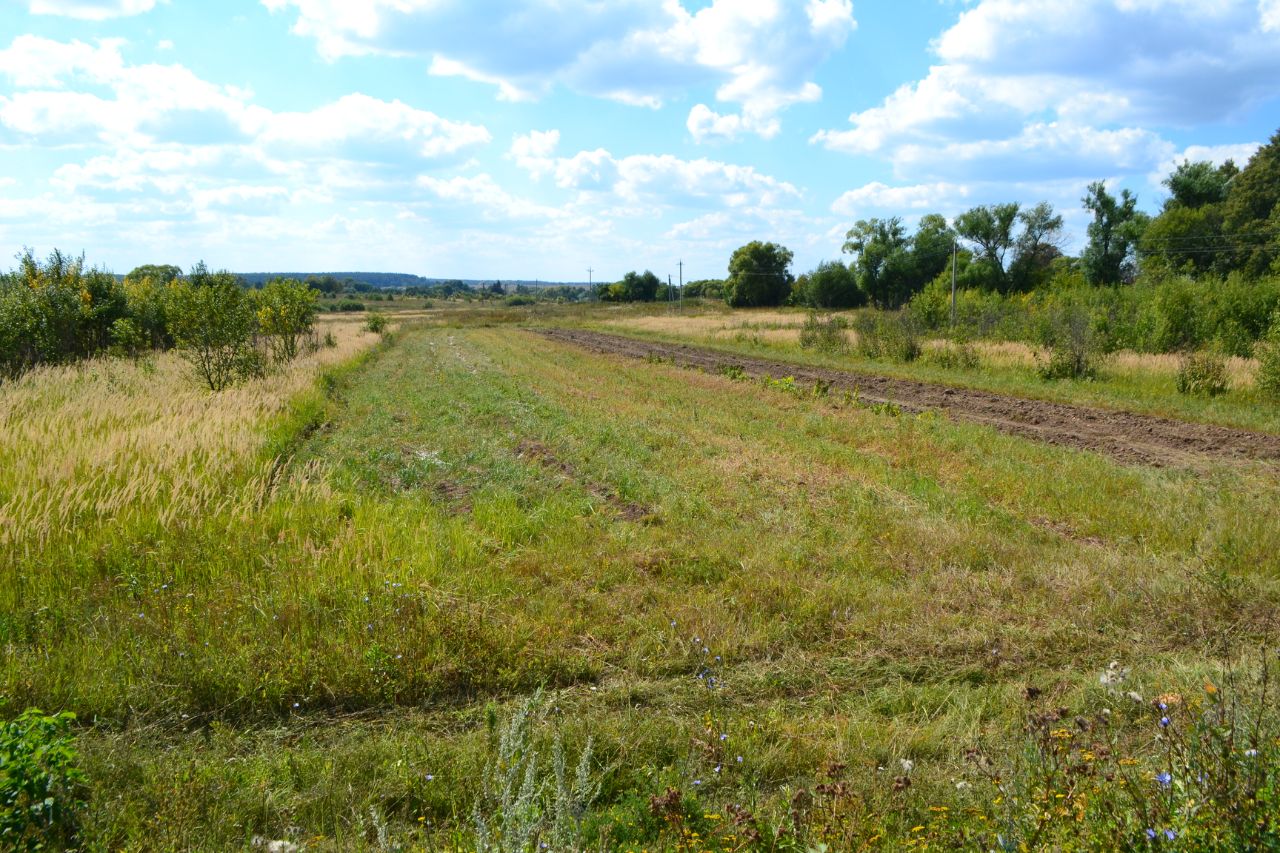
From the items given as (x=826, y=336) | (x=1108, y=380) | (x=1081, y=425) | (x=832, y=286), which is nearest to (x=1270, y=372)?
(x=1108, y=380)

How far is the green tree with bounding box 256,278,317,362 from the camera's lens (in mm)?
30516

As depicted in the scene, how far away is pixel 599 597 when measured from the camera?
20.5 ft

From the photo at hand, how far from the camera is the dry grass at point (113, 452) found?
709 cm

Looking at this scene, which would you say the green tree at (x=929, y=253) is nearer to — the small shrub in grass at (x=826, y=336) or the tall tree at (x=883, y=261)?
the tall tree at (x=883, y=261)

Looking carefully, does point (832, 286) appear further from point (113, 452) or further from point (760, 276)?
point (113, 452)

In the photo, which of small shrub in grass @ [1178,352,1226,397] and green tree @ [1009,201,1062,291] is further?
green tree @ [1009,201,1062,291]

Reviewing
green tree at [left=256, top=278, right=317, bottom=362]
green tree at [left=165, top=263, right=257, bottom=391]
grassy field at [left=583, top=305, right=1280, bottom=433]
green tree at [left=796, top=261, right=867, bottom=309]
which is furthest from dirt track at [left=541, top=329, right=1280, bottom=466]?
green tree at [left=796, top=261, right=867, bottom=309]

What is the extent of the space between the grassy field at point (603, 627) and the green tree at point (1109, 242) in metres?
63.6

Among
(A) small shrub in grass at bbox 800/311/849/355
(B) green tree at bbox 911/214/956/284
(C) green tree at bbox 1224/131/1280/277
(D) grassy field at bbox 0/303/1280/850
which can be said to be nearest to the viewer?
(D) grassy field at bbox 0/303/1280/850

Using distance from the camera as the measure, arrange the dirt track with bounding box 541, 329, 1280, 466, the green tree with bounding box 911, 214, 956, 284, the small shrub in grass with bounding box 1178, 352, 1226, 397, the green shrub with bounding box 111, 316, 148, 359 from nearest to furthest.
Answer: the dirt track with bounding box 541, 329, 1280, 466 < the small shrub in grass with bounding box 1178, 352, 1226, 397 < the green shrub with bounding box 111, 316, 148, 359 < the green tree with bounding box 911, 214, 956, 284

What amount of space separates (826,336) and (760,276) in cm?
6462

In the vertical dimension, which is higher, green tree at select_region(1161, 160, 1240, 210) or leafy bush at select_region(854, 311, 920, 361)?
green tree at select_region(1161, 160, 1240, 210)

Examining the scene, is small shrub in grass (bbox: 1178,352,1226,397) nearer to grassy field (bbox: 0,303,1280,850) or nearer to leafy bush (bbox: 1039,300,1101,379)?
leafy bush (bbox: 1039,300,1101,379)

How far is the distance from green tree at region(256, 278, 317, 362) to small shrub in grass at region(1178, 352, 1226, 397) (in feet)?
95.7
